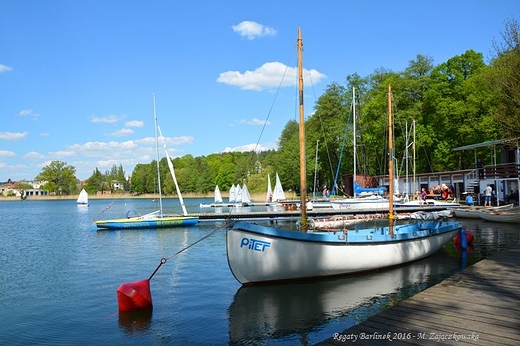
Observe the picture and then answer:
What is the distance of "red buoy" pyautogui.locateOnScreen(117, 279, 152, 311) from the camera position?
40.3 feet

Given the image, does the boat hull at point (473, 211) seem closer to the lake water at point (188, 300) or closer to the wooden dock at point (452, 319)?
the lake water at point (188, 300)

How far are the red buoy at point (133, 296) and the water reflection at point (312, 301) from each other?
2557 millimetres

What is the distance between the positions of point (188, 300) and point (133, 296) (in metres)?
2.08

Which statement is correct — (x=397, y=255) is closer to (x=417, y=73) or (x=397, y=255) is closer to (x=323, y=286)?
(x=323, y=286)

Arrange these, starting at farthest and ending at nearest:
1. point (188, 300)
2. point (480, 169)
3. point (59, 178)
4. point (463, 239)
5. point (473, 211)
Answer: point (59, 178), point (480, 169), point (473, 211), point (463, 239), point (188, 300)

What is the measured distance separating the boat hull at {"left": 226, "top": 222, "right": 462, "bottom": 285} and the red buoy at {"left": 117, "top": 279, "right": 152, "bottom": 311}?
2.87m

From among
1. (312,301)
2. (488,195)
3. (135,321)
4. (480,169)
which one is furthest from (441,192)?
(135,321)

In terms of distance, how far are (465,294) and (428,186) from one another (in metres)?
45.2

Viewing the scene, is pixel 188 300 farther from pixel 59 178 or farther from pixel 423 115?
pixel 59 178

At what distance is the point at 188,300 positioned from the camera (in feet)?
45.3

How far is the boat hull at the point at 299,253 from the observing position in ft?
44.7

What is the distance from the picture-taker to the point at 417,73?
58.8 metres

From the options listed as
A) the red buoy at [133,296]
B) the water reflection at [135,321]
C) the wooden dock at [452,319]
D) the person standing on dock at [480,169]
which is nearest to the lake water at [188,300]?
the water reflection at [135,321]

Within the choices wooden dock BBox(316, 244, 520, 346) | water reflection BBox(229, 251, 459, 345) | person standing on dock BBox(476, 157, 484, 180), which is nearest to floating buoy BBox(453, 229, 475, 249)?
water reflection BBox(229, 251, 459, 345)
